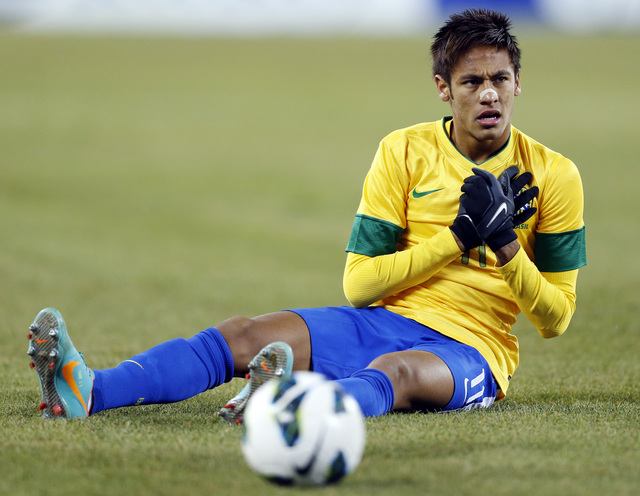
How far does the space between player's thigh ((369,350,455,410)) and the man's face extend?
100 cm

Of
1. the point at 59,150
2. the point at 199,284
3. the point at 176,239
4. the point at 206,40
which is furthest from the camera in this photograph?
the point at 206,40

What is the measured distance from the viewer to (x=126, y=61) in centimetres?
2453

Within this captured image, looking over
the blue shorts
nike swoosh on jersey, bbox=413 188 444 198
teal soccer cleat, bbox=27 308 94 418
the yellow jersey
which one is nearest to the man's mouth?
the yellow jersey

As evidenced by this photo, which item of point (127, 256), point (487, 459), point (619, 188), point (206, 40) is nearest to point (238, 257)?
point (127, 256)

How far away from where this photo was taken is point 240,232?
42.3ft

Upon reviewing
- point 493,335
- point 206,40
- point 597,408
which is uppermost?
point 206,40

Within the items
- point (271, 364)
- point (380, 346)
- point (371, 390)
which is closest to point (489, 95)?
point (380, 346)

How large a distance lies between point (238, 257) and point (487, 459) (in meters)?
8.97

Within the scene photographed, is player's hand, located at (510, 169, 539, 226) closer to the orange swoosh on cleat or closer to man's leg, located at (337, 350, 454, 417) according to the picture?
man's leg, located at (337, 350, 454, 417)

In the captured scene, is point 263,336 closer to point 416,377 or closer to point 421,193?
point 416,377

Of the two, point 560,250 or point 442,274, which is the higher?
point 560,250

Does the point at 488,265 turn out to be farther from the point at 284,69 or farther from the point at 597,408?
the point at 284,69

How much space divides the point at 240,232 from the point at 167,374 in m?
9.81

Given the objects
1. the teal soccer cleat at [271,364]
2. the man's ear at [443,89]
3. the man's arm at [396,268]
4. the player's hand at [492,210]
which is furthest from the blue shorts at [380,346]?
the man's ear at [443,89]
